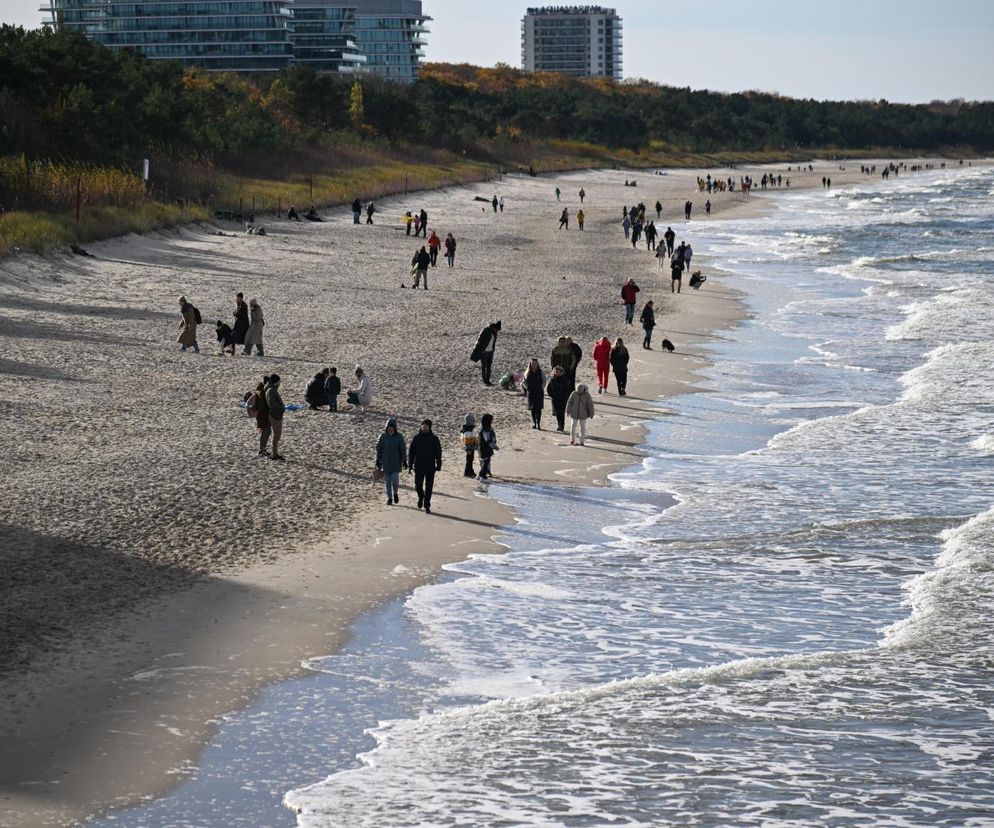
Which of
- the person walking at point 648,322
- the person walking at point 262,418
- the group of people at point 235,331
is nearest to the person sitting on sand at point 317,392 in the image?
the person walking at point 262,418

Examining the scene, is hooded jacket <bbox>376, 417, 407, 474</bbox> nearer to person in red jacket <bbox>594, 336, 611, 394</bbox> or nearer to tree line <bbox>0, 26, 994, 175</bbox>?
person in red jacket <bbox>594, 336, 611, 394</bbox>

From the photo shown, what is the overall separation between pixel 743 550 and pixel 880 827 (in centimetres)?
699

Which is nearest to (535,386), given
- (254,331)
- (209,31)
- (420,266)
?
(254,331)

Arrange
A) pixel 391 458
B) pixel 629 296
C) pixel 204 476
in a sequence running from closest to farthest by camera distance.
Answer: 1. pixel 391 458
2. pixel 204 476
3. pixel 629 296

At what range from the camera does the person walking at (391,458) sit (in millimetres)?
17812

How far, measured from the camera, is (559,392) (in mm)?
23000

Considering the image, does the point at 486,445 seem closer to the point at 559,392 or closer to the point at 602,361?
the point at 559,392

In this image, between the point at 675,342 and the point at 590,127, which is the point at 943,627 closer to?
the point at 675,342

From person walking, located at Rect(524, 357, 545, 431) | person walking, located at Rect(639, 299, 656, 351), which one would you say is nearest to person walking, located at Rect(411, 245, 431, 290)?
person walking, located at Rect(639, 299, 656, 351)

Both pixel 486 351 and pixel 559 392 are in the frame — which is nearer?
pixel 559 392

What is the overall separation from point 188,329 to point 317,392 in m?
6.00

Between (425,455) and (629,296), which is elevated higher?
(629,296)

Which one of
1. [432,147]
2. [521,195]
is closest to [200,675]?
[521,195]

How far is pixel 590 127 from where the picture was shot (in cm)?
16050
